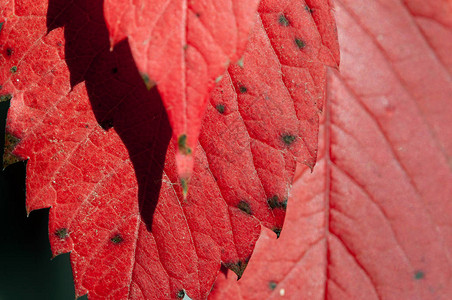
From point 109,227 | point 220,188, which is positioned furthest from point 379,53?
point 109,227

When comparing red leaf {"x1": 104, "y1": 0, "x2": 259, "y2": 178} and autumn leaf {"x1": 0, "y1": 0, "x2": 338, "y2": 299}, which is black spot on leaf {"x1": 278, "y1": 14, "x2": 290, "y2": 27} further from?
red leaf {"x1": 104, "y1": 0, "x2": 259, "y2": 178}

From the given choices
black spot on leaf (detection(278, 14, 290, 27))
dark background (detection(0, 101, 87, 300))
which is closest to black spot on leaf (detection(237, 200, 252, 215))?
black spot on leaf (detection(278, 14, 290, 27))

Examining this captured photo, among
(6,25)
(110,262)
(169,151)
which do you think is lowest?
(110,262)

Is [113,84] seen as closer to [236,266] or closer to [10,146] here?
[10,146]

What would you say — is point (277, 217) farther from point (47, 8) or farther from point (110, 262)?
point (47, 8)

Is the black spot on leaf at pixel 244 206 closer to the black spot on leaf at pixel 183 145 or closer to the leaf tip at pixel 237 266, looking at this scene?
the leaf tip at pixel 237 266
